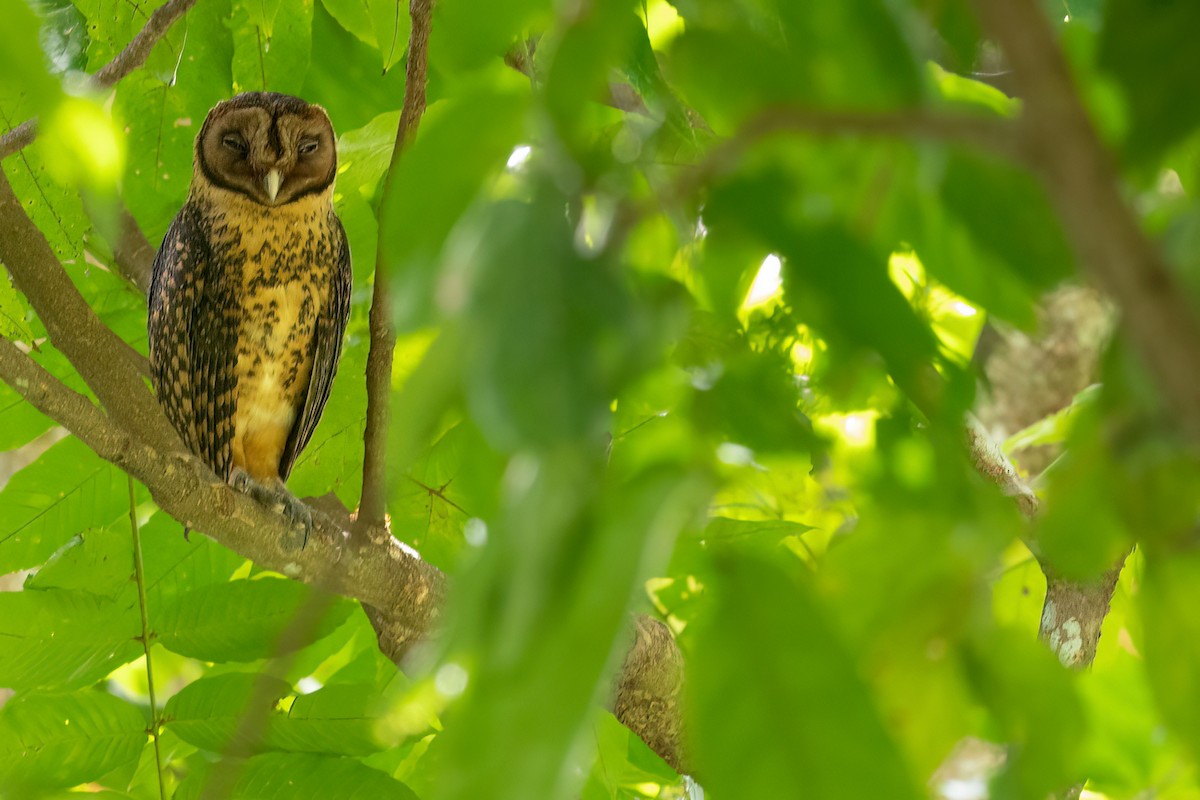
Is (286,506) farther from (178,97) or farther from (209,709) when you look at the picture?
(178,97)

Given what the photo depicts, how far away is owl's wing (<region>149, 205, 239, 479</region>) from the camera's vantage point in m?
2.38

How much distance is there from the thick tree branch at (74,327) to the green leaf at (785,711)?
1.32 meters

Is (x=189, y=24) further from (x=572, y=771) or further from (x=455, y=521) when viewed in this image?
(x=572, y=771)

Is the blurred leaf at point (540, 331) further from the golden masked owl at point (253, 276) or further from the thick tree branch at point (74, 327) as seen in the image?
the golden masked owl at point (253, 276)

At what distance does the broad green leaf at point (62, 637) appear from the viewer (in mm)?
1539

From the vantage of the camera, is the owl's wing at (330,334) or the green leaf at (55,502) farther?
the owl's wing at (330,334)

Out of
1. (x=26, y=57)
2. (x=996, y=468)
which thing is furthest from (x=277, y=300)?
(x=26, y=57)

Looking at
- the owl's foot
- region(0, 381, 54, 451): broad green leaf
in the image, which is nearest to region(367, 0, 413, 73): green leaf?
the owl's foot

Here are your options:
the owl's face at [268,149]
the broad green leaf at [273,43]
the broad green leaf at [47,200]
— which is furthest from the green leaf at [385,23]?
the owl's face at [268,149]

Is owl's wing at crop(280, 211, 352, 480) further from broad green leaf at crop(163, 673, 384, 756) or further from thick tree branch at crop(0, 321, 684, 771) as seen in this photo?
broad green leaf at crop(163, 673, 384, 756)

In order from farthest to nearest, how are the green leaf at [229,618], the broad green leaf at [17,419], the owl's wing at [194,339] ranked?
the owl's wing at [194,339]
the broad green leaf at [17,419]
the green leaf at [229,618]

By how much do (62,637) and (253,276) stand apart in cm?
114

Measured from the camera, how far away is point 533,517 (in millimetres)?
352

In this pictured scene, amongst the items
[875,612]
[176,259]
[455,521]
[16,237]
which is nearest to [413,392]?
[875,612]
